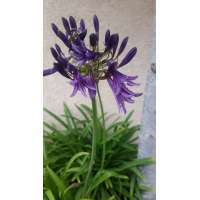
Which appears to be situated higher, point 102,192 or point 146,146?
point 146,146

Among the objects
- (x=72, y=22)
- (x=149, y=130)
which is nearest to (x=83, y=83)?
(x=72, y=22)

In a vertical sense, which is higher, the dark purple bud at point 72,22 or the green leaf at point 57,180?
the dark purple bud at point 72,22

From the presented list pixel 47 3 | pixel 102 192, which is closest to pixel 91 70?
pixel 47 3

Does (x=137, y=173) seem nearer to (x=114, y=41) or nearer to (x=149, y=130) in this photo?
(x=149, y=130)

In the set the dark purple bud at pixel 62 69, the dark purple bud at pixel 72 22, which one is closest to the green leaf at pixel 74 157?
the dark purple bud at pixel 62 69

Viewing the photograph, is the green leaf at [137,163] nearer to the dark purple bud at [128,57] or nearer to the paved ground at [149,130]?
the paved ground at [149,130]
